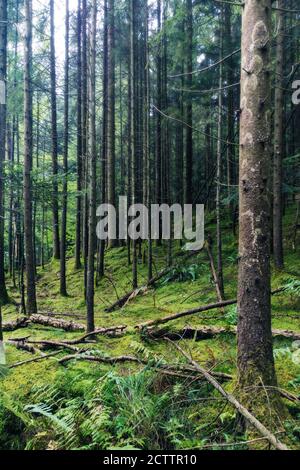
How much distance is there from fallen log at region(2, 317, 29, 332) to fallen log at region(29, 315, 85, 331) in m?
0.14

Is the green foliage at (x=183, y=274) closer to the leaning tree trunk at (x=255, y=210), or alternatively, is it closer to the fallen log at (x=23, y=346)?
the fallen log at (x=23, y=346)

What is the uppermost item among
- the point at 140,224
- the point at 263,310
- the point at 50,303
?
the point at 140,224

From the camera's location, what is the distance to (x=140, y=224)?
15.3m

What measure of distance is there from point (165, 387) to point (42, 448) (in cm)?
135

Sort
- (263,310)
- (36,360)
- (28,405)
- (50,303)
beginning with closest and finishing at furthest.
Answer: (263,310) < (28,405) < (36,360) < (50,303)

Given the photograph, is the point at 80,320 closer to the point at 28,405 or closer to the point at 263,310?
the point at 28,405

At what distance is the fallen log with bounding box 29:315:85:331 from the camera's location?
703cm

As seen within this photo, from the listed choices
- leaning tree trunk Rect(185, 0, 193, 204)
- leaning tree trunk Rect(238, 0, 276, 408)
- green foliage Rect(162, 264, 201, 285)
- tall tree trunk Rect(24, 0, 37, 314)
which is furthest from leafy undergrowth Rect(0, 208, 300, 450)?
leaning tree trunk Rect(185, 0, 193, 204)

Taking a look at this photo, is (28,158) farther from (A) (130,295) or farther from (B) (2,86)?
(A) (130,295)

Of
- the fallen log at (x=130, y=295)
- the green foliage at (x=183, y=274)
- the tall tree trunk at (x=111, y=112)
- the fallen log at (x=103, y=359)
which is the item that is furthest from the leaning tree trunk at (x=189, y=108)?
the fallen log at (x=103, y=359)

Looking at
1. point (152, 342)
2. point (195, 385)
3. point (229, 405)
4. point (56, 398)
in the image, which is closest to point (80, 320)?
point (152, 342)

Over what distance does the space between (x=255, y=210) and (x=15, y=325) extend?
6.46m

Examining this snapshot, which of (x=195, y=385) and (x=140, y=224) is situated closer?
(x=195, y=385)

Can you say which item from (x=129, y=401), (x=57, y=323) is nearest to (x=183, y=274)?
(x=57, y=323)
